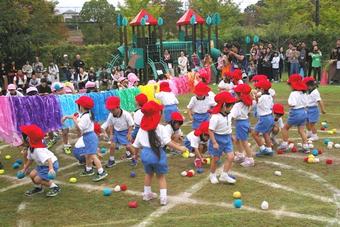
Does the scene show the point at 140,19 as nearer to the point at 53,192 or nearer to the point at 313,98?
the point at 313,98

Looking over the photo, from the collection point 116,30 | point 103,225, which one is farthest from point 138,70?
point 116,30

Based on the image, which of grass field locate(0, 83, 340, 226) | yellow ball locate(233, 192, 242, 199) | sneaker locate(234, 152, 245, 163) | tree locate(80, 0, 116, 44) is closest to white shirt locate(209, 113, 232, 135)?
grass field locate(0, 83, 340, 226)

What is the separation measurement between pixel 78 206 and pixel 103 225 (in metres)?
1.00

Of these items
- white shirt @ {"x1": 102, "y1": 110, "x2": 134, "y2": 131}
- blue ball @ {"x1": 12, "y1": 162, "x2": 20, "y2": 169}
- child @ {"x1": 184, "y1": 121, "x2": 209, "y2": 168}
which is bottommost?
blue ball @ {"x1": 12, "y1": 162, "x2": 20, "y2": 169}

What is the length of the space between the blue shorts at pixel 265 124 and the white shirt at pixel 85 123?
3643mm

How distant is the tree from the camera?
5484cm

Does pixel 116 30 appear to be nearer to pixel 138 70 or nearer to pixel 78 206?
pixel 138 70

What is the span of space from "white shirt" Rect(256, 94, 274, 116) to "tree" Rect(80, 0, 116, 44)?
45.2 metres

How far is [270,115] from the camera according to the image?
33.0 ft

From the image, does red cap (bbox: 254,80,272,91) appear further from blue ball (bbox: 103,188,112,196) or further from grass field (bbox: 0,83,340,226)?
blue ball (bbox: 103,188,112,196)

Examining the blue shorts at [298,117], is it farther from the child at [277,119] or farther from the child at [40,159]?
the child at [40,159]

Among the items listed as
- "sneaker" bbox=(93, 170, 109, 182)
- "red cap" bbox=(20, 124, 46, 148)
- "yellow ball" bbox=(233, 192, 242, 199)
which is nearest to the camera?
"yellow ball" bbox=(233, 192, 242, 199)

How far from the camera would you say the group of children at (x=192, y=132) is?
7453mm

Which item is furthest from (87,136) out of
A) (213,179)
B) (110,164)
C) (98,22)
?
(98,22)
